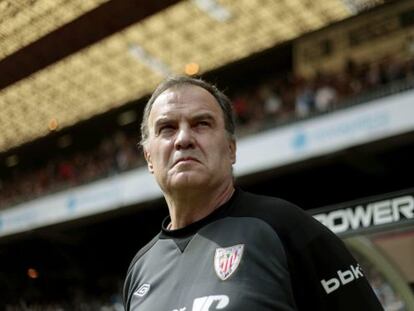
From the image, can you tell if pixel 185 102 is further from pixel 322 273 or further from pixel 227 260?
pixel 322 273

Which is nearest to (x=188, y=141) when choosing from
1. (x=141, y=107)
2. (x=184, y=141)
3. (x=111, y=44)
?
(x=184, y=141)

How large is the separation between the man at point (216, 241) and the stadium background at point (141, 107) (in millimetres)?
3715

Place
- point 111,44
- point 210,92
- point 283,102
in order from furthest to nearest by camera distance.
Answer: point 111,44
point 283,102
point 210,92

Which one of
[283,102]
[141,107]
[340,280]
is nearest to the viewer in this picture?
[340,280]

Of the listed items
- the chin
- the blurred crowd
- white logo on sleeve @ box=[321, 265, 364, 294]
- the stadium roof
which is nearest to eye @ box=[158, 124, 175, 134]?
the chin

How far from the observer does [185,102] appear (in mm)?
1405

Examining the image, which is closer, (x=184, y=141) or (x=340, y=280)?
(x=340, y=280)

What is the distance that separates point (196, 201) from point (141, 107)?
15.8 metres

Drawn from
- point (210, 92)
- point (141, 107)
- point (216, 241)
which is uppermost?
point (141, 107)

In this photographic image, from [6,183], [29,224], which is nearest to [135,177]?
[29,224]

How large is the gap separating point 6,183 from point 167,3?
9731mm

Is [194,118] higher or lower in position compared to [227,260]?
higher

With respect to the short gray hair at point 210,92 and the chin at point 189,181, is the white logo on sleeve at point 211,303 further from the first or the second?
the short gray hair at point 210,92

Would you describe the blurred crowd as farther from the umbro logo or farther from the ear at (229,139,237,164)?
the umbro logo
